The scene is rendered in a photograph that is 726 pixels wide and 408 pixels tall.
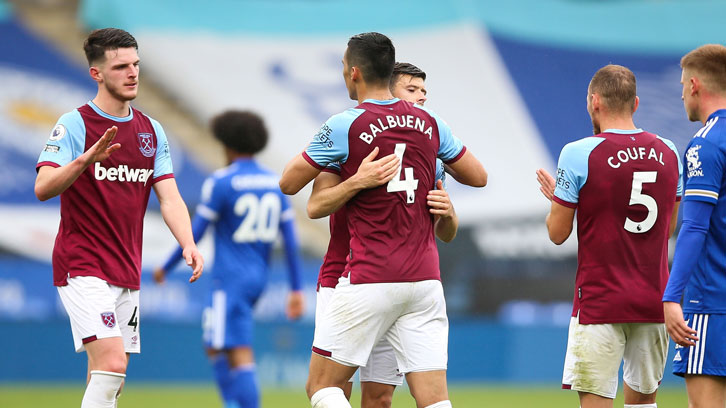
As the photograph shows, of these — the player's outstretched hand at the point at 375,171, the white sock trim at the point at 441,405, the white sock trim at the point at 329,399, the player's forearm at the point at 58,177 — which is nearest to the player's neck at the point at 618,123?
the player's outstretched hand at the point at 375,171

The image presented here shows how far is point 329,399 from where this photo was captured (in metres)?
4.71

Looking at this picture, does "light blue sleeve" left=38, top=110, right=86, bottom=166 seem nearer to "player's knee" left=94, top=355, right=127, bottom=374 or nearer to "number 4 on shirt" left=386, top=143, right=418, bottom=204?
"player's knee" left=94, top=355, right=127, bottom=374

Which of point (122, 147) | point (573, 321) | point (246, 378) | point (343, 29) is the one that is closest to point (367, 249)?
point (573, 321)

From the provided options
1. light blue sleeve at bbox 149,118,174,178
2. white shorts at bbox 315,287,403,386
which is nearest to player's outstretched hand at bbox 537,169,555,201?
white shorts at bbox 315,287,403,386

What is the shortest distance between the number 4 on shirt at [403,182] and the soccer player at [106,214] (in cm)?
Answer: 123

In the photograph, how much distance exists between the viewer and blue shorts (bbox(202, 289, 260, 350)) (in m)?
7.48

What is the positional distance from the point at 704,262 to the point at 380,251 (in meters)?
1.60

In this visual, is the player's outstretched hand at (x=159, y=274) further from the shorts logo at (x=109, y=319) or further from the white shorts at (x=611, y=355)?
the white shorts at (x=611, y=355)

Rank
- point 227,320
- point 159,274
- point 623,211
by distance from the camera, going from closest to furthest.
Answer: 1. point 623,211
2. point 227,320
3. point 159,274

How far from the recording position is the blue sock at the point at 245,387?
289 inches

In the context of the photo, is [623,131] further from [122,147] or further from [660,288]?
[122,147]

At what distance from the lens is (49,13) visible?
50.4ft

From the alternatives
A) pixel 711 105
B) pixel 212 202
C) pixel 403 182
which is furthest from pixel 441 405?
pixel 212 202

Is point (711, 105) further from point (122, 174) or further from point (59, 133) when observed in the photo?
point (59, 133)
